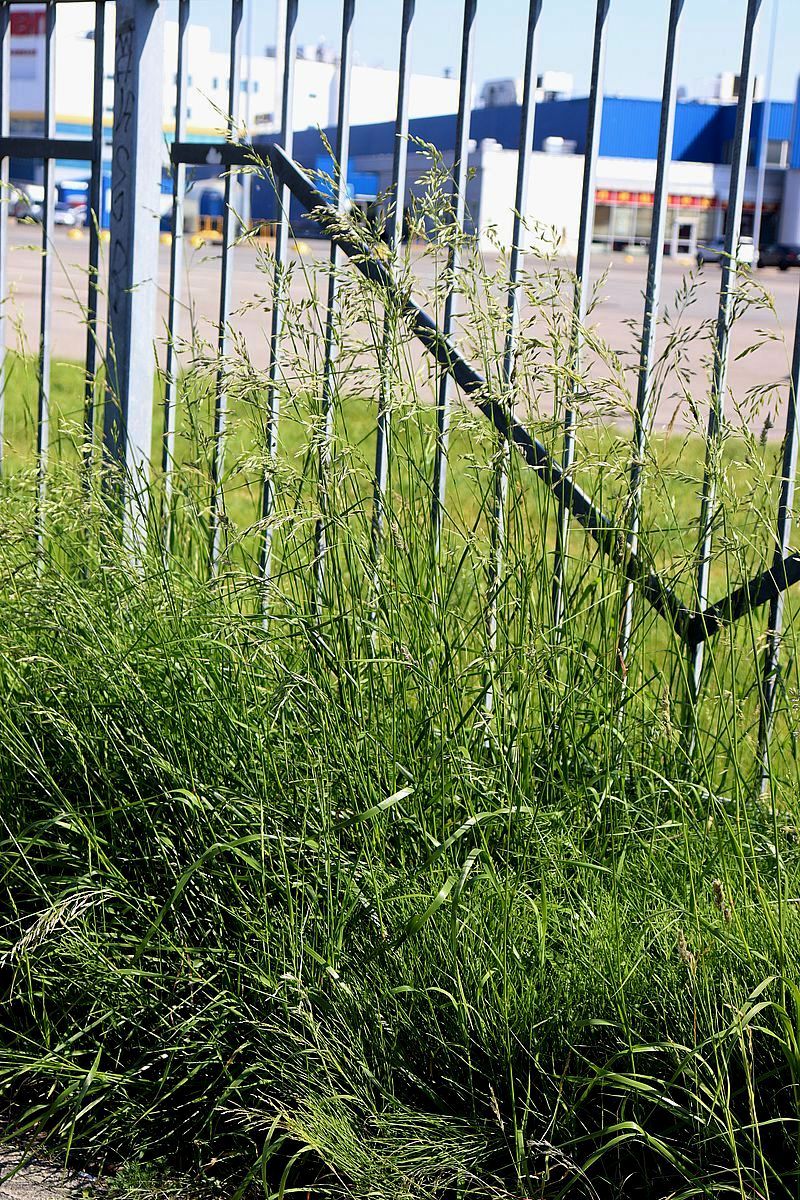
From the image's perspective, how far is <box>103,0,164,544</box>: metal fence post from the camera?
4.21 metres

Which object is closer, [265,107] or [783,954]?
[783,954]

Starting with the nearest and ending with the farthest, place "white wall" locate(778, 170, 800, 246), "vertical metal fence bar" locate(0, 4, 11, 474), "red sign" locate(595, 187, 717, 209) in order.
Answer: "red sign" locate(595, 187, 717, 209), "vertical metal fence bar" locate(0, 4, 11, 474), "white wall" locate(778, 170, 800, 246)

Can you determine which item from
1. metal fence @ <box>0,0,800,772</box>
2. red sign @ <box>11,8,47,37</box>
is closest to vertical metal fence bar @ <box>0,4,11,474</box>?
metal fence @ <box>0,0,800,772</box>

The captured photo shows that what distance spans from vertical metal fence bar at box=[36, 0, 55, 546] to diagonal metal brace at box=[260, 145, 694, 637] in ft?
2.43

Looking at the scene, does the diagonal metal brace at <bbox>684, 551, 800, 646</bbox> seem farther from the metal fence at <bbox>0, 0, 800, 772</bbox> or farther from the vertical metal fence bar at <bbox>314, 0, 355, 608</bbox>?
the vertical metal fence bar at <bbox>314, 0, 355, 608</bbox>

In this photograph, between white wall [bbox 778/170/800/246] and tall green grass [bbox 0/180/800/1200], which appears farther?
white wall [bbox 778/170/800/246]

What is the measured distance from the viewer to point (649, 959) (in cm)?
218

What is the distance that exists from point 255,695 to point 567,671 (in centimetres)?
63

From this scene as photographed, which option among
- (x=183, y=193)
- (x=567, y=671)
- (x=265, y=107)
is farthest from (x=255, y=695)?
(x=265, y=107)

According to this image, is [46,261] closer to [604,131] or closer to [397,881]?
[604,131]

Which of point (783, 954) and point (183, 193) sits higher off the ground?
point (183, 193)

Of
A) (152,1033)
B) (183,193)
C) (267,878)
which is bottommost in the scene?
(152,1033)

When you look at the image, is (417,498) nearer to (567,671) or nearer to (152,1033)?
(567,671)

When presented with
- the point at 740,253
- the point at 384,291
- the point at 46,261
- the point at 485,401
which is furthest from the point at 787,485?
the point at 46,261
